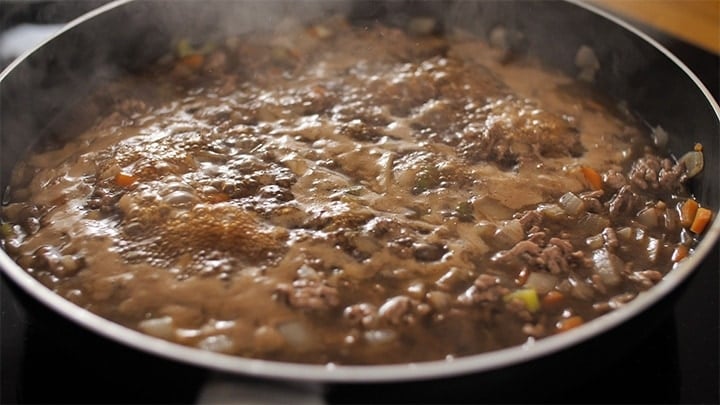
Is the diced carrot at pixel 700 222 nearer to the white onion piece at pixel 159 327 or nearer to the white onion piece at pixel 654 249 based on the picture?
the white onion piece at pixel 654 249

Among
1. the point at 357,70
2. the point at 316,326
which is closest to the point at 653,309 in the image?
the point at 316,326

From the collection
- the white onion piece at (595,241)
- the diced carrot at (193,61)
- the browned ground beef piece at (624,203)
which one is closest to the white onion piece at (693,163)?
the browned ground beef piece at (624,203)

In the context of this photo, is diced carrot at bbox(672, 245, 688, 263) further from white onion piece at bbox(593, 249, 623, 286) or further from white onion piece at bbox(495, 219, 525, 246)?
white onion piece at bbox(495, 219, 525, 246)

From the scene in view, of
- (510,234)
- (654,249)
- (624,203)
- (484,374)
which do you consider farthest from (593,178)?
(484,374)

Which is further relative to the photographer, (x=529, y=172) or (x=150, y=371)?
(x=529, y=172)

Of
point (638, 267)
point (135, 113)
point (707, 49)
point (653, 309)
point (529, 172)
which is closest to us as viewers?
point (653, 309)

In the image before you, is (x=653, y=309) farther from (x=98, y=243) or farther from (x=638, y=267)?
(x=98, y=243)

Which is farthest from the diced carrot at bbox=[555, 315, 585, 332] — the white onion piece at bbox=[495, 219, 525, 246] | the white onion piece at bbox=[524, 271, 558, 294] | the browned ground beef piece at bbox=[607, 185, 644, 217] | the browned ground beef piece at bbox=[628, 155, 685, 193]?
the browned ground beef piece at bbox=[628, 155, 685, 193]
